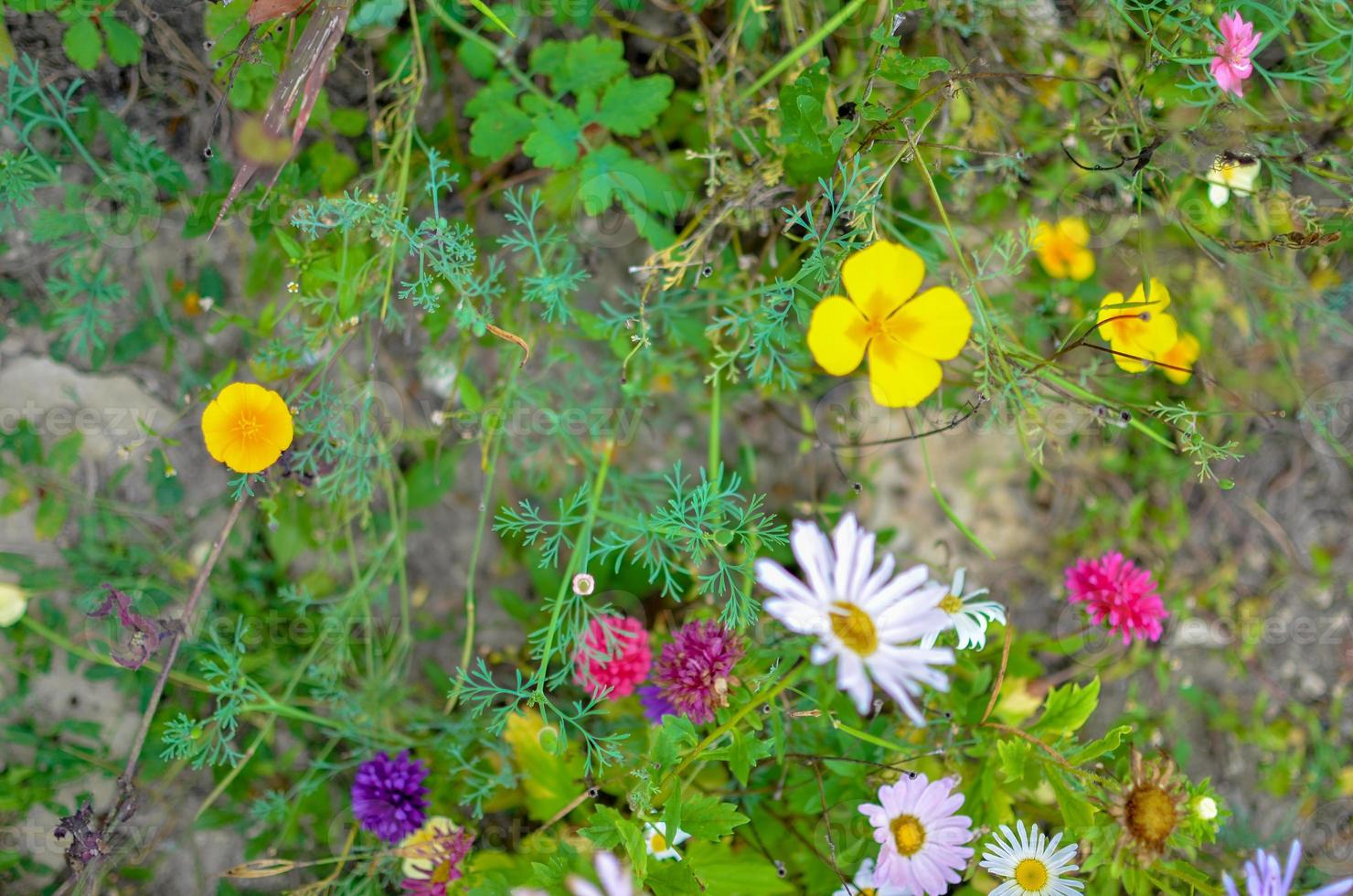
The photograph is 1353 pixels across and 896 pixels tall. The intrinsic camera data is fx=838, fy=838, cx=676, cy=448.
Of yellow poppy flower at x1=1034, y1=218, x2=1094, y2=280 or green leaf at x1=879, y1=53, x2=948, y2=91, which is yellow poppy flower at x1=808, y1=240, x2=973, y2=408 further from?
yellow poppy flower at x1=1034, y1=218, x2=1094, y2=280

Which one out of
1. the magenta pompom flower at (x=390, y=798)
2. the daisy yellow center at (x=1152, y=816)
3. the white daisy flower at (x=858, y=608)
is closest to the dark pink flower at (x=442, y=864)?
the magenta pompom flower at (x=390, y=798)

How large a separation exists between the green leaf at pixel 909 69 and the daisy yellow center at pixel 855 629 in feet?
2.30

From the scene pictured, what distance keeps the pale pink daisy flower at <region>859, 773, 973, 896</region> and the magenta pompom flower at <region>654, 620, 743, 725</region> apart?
0.28m

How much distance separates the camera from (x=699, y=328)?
150cm

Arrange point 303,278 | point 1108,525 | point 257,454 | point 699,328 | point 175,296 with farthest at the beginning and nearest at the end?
1. point 1108,525
2. point 175,296
3. point 699,328
4. point 303,278
5. point 257,454

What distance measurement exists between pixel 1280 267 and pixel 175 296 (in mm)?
2327

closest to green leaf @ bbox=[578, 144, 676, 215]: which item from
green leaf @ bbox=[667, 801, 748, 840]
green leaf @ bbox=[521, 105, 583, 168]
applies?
green leaf @ bbox=[521, 105, 583, 168]

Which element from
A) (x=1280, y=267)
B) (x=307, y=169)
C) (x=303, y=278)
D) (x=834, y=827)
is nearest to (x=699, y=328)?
(x=303, y=278)

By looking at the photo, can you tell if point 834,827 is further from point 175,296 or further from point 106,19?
point 106,19

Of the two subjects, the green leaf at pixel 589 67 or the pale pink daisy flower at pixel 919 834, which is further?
the green leaf at pixel 589 67

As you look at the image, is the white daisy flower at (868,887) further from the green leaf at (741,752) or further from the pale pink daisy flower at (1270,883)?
the pale pink daisy flower at (1270,883)

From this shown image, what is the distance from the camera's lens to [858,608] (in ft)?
3.36

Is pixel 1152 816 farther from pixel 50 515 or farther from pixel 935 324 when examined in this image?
pixel 50 515

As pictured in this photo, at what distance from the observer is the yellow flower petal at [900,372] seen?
1.12 metres
